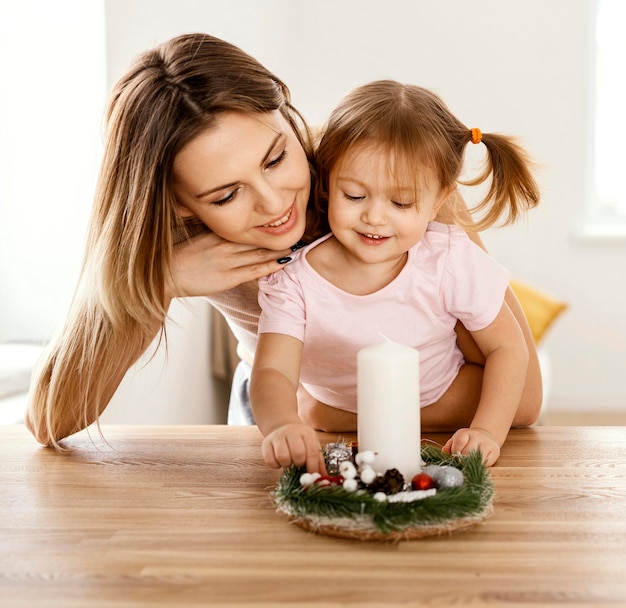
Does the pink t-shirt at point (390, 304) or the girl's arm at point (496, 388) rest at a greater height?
the pink t-shirt at point (390, 304)

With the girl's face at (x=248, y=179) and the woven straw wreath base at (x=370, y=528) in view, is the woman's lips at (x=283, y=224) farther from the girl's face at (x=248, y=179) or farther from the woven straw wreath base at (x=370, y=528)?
the woven straw wreath base at (x=370, y=528)

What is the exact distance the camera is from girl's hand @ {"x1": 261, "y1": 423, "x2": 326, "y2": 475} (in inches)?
42.4

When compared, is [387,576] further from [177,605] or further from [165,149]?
[165,149]

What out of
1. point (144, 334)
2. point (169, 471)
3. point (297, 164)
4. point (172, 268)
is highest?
point (297, 164)

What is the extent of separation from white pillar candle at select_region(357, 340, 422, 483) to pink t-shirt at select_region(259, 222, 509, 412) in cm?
35

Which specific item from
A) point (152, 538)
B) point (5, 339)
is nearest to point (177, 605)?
point (152, 538)

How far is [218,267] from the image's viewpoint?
4.62 ft

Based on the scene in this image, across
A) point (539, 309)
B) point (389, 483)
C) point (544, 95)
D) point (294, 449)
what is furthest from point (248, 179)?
point (544, 95)

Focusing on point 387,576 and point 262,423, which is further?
point 262,423

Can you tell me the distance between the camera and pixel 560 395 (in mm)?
4539

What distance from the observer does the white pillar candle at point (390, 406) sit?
3.22ft

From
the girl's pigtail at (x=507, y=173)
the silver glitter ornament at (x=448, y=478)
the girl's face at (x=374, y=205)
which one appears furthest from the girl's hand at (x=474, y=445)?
the girl's pigtail at (x=507, y=173)

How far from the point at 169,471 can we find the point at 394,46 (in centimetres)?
362

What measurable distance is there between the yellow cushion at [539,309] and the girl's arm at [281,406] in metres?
2.68
